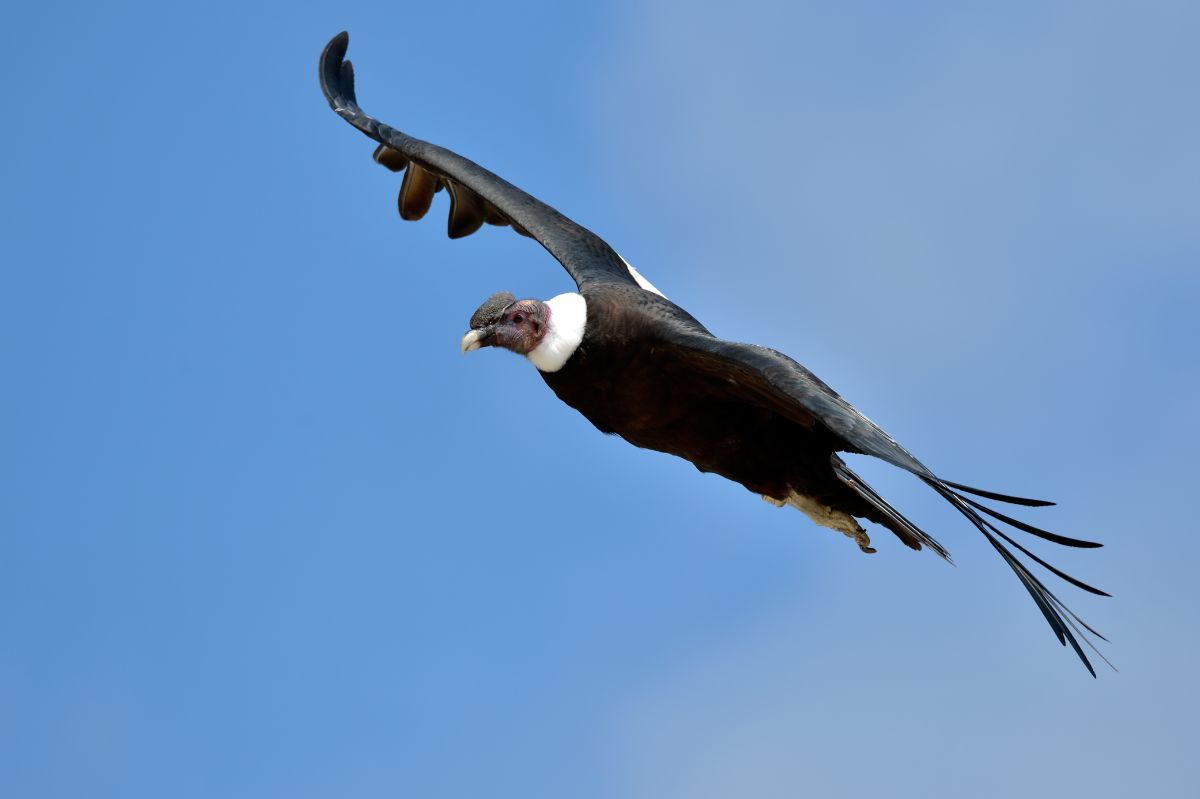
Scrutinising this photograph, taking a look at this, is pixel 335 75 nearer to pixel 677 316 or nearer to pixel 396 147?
pixel 396 147

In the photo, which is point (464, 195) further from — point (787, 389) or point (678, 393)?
point (787, 389)

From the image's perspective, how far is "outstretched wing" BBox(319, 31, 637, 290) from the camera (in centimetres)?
1104

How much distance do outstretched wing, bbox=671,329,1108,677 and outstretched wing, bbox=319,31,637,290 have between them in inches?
57.7

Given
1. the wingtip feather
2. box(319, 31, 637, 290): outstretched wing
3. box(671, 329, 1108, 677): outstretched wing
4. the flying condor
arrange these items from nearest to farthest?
box(671, 329, 1108, 677): outstretched wing, the flying condor, box(319, 31, 637, 290): outstretched wing, the wingtip feather

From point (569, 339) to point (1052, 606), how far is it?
132 inches

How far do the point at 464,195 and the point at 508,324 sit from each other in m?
2.34

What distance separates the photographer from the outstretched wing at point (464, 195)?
11.0 metres

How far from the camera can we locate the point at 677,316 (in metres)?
9.83

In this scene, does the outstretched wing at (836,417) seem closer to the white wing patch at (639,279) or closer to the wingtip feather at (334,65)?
the white wing patch at (639,279)

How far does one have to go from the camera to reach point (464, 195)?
40.6ft

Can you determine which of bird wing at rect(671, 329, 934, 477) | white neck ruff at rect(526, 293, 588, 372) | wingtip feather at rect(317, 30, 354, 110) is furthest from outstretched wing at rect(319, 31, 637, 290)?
bird wing at rect(671, 329, 934, 477)

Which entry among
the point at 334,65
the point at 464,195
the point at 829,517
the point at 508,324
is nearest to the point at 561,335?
the point at 508,324

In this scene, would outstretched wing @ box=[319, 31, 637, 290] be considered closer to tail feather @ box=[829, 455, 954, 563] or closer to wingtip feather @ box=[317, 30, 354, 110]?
wingtip feather @ box=[317, 30, 354, 110]

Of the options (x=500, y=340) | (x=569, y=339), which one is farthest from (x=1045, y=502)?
(x=500, y=340)
